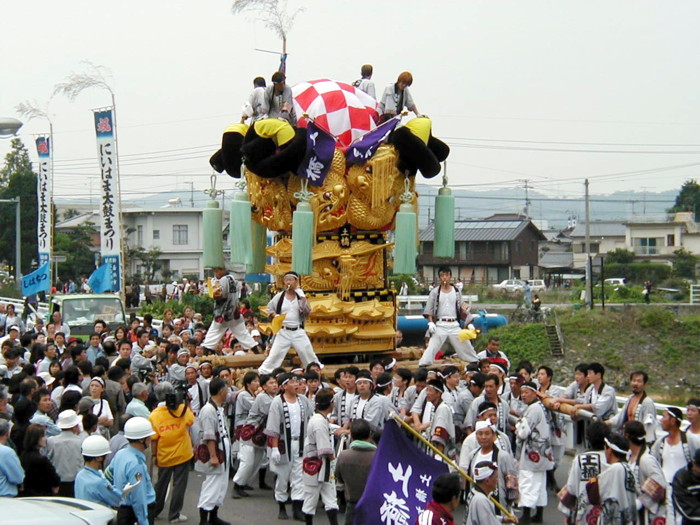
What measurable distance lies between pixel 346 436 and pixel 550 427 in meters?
2.33

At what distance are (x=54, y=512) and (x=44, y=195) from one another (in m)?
23.8

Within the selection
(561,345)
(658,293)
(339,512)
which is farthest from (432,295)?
(658,293)

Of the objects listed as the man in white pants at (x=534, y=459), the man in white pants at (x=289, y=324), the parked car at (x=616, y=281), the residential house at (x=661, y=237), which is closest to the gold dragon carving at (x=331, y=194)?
the man in white pants at (x=289, y=324)

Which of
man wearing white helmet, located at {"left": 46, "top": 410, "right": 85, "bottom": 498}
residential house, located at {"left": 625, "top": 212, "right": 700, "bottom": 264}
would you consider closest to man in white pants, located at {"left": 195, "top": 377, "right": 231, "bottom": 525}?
man wearing white helmet, located at {"left": 46, "top": 410, "right": 85, "bottom": 498}

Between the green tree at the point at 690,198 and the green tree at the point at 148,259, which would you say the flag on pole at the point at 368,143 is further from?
the green tree at the point at 690,198

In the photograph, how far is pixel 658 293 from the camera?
41.8 m

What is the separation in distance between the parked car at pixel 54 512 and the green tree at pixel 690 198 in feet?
264

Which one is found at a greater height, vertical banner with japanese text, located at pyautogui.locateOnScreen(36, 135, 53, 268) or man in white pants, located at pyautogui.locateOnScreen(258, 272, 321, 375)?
vertical banner with japanese text, located at pyautogui.locateOnScreen(36, 135, 53, 268)

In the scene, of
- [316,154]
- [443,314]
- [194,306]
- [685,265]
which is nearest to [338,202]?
[316,154]

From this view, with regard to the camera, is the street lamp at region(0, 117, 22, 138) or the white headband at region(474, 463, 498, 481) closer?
the white headband at region(474, 463, 498, 481)

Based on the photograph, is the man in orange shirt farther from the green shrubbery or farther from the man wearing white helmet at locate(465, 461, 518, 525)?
the green shrubbery

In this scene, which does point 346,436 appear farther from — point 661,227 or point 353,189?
point 661,227

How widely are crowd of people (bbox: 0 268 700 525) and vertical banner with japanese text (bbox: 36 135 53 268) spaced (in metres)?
15.0

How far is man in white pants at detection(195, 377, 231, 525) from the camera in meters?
10.2
